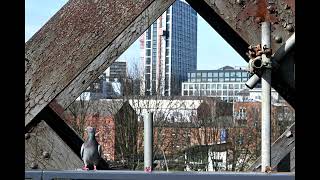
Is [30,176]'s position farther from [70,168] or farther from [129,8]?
[129,8]

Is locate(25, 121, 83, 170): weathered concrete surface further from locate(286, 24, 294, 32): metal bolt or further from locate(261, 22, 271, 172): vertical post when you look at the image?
locate(286, 24, 294, 32): metal bolt

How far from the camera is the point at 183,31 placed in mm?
91688

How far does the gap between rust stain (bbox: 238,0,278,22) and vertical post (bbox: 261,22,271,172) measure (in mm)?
63

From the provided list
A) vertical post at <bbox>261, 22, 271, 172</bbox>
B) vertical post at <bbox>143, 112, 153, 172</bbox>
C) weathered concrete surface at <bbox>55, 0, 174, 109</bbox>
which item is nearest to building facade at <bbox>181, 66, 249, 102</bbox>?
vertical post at <bbox>143, 112, 153, 172</bbox>

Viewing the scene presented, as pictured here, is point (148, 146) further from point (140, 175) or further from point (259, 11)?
point (259, 11)

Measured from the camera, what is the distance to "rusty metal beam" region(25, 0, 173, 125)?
3812 millimetres

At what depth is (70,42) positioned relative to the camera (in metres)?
3.84

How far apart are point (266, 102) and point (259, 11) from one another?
0.56 metres

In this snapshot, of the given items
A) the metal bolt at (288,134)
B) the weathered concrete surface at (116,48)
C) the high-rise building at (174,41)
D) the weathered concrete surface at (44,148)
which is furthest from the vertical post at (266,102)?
the high-rise building at (174,41)

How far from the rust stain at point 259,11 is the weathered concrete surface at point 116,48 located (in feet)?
1.78

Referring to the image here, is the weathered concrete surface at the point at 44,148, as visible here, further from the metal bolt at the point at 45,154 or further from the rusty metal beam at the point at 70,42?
the rusty metal beam at the point at 70,42

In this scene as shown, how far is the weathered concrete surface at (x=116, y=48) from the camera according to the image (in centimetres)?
386

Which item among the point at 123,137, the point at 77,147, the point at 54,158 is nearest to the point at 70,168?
the point at 54,158

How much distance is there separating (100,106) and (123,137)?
35.9 feet
